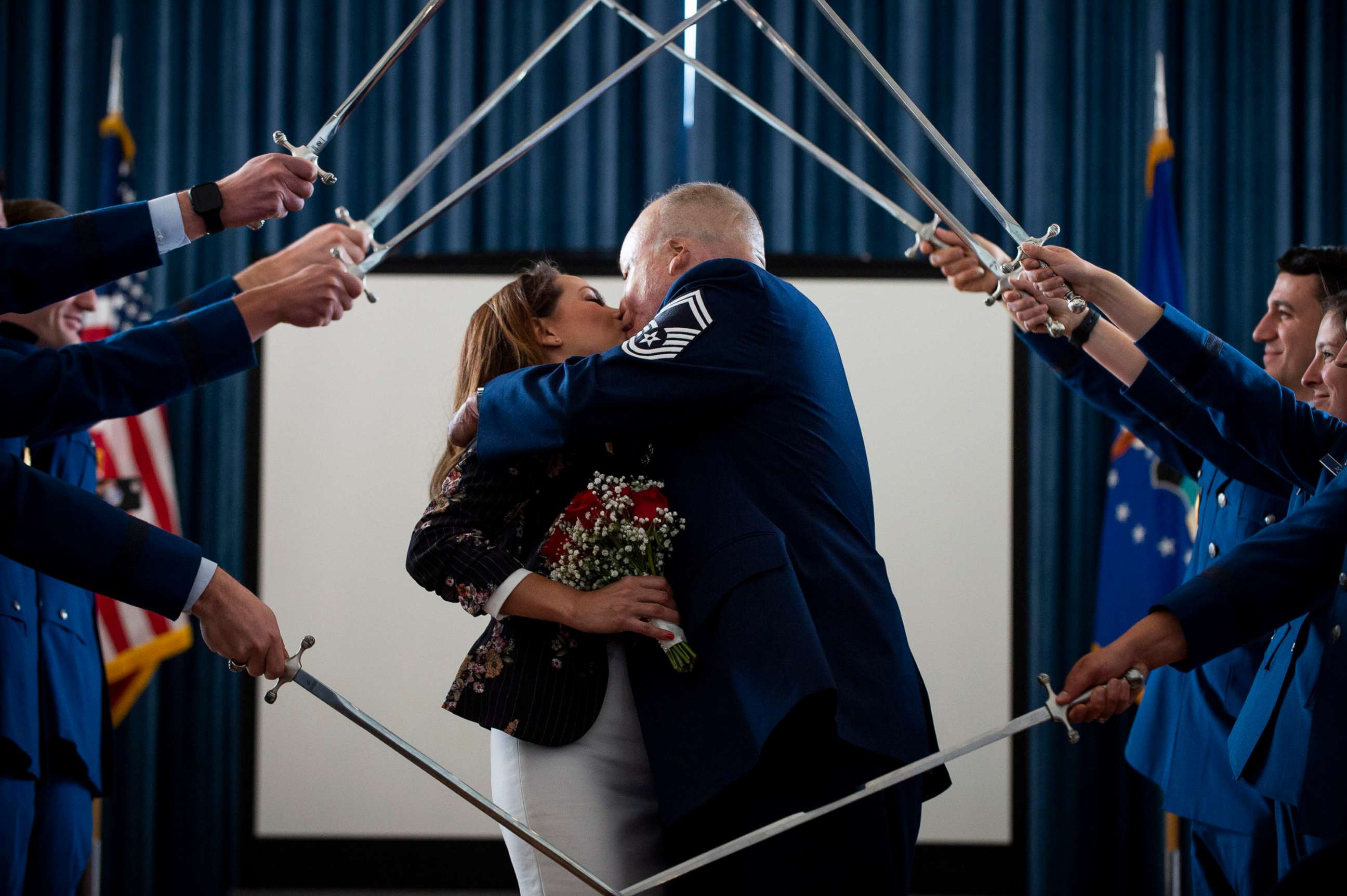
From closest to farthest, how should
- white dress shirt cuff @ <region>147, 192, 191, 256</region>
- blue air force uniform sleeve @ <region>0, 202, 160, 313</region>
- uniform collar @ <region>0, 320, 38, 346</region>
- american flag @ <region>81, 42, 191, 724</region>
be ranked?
blue air force uniform sleeve @ <region>0, 202, 160, 313</region> < white dress shirt cuff @ <region>147, 192, 191, 256</region> < uniform collar @ <region>0, 320, 38, 346</region> < american flag @ <region>81, 42, 191, 724</region>

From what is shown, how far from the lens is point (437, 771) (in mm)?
1710

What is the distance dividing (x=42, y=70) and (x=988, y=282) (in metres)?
3.84

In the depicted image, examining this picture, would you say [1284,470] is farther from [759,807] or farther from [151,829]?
[151,829]

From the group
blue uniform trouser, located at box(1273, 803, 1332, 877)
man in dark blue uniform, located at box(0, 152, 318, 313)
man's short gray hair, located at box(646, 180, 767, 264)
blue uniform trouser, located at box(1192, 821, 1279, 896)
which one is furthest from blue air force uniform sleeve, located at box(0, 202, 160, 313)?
blue uniform trouser, located at box(1192, 821, 1279, 896)

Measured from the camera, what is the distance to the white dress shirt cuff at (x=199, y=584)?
5.86 ft

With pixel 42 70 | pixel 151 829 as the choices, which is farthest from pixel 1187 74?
pixel 151 829

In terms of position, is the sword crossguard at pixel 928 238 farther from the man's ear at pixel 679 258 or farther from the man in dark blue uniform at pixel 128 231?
the man in dark blue uniform at pixel 128 231

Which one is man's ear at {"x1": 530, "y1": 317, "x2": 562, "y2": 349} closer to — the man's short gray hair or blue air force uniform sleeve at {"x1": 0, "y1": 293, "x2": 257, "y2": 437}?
the man's short gray hair

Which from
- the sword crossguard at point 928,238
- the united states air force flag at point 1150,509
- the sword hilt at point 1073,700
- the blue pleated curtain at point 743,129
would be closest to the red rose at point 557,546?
the sword hilt at point 1073,700

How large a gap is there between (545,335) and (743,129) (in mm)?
2771

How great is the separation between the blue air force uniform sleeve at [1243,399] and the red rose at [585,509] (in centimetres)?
Answer: 105

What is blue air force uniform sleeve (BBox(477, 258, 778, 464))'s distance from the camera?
1678mm

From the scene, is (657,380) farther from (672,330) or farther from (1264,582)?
(1264,582)

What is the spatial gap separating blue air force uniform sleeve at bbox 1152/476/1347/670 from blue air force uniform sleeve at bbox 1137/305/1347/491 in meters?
0.31
